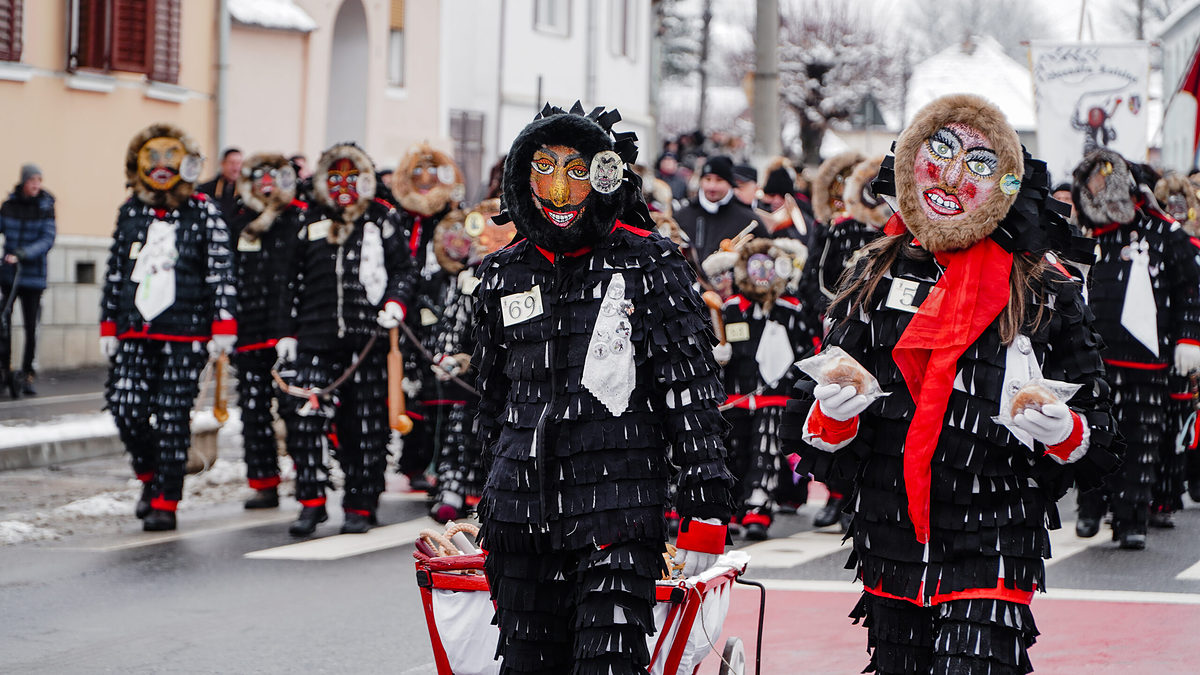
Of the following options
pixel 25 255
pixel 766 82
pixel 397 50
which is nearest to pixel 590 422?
pixel 25 255

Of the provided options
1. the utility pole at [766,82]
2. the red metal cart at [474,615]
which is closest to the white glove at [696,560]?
the red metal cart at [474,615]

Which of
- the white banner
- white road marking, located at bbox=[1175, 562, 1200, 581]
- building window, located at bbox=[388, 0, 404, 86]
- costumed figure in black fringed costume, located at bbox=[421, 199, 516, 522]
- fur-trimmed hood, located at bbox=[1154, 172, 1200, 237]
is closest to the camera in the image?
white road marking, located at bbox=[1175, 562, 1200, 581]

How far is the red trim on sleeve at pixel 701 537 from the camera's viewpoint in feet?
15.7

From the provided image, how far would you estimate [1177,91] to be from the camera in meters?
13.2

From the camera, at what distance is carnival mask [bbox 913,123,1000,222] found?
4.89m

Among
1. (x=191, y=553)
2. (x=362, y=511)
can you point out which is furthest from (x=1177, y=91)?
(x=191, y=553)

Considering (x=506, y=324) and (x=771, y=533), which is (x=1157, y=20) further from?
(x=506, y=324)

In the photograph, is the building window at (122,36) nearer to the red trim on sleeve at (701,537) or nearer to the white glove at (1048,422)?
the red trim on sleeve at (701,537)

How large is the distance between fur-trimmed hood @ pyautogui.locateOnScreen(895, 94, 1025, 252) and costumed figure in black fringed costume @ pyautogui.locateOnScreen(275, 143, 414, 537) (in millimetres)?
5503

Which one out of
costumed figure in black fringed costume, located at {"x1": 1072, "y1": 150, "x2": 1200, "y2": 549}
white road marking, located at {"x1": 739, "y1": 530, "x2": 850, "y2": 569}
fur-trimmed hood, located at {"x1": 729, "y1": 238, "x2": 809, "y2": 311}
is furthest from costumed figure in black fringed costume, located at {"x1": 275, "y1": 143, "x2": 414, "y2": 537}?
costumed figure in black fringed costume, located at {"x1": 1072, "y1": 150, "x2": 1200, "y2": 549}

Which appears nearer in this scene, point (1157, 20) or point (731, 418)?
point (731, 418)

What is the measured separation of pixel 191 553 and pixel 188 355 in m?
1.31

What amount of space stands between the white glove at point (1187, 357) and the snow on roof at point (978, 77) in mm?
56040

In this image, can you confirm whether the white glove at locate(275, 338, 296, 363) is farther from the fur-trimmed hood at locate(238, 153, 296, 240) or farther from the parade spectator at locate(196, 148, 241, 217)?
the parade spectator at locate(196, 148, 241, 217)
